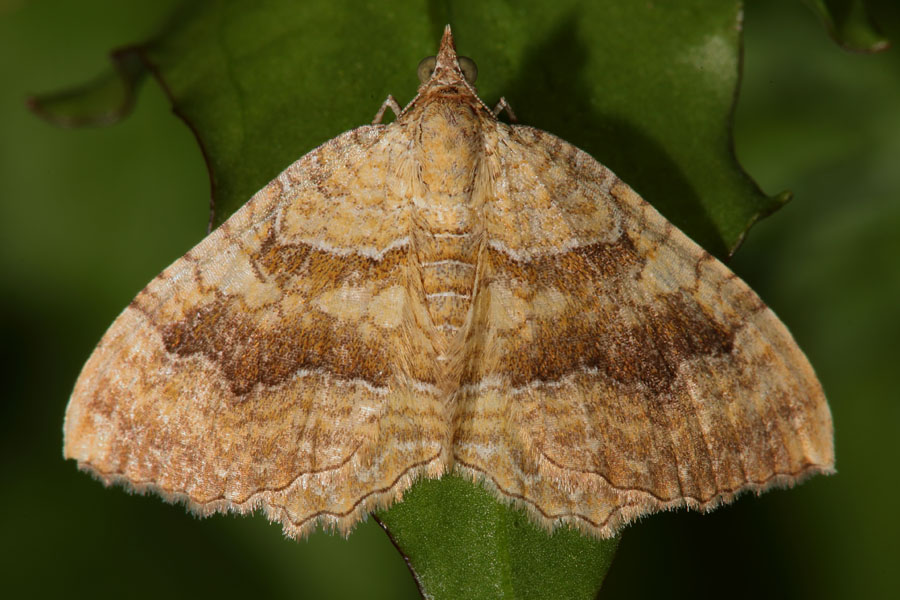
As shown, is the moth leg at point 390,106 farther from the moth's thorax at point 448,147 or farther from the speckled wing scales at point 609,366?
the speckled wing scales at point 609,366

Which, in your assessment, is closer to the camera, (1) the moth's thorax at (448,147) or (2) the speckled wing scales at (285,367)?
(2) the speckled wing scales at (285,367)

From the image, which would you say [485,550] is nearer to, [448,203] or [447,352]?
[447,352]


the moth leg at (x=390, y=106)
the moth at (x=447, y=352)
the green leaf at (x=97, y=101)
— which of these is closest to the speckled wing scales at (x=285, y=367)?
the moth at (x=447, y=352)

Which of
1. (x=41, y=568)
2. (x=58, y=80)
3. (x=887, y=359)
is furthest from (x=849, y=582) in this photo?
(x=58, y=80)

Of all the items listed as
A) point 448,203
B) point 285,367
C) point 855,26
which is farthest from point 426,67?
point 855,26

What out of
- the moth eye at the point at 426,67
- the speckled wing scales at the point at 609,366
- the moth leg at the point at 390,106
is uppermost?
the moth eye at the point at 426,67

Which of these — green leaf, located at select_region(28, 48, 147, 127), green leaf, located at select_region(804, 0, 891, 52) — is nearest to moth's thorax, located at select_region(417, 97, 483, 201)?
green leaf, located at select_region(28, 48, 147, 127)

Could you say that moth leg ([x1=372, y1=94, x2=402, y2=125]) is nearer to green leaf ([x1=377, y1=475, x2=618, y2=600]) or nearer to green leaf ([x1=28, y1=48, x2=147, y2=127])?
green leaf ([x1=28, y1=48, x2=147, y2=127])
